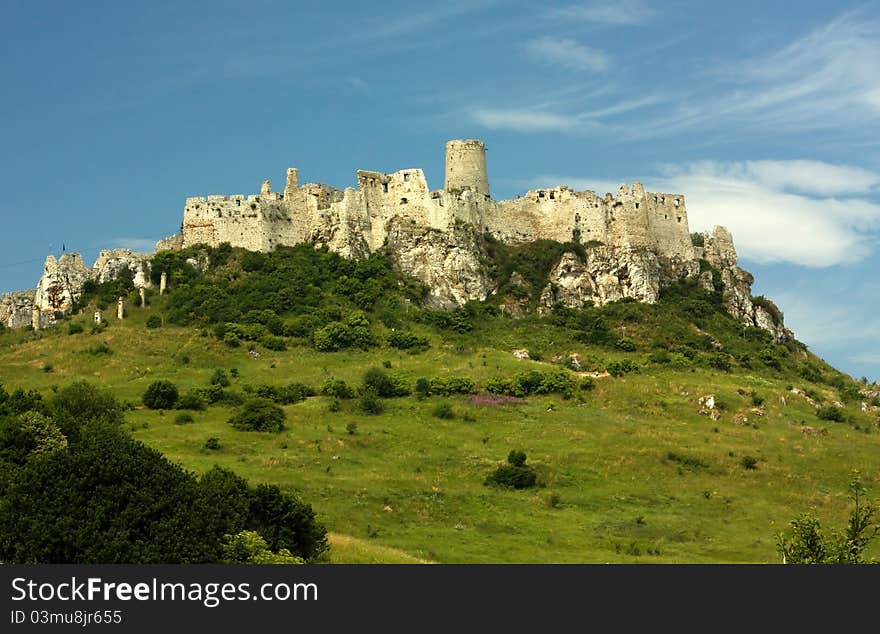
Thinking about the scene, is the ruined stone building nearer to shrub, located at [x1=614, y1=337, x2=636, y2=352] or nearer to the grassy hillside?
the grassy hillside

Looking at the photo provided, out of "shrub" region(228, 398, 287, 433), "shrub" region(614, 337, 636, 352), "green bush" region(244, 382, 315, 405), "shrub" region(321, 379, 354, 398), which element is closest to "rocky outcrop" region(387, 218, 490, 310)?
"shrub" region(614, 337, 636, 352)

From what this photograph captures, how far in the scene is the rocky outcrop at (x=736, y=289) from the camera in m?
106

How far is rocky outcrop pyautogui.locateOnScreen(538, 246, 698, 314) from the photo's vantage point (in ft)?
336

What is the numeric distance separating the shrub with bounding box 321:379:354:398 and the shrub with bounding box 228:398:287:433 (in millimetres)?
5747

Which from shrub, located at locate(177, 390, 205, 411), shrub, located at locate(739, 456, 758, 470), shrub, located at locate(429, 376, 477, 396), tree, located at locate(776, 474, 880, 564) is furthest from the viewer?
shrub, located at locate(429, 376, 477, 396)

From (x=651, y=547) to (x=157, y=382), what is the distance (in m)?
34.0

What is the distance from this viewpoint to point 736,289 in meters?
107

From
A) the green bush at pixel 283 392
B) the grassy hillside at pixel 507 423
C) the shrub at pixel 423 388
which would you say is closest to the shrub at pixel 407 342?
the grassy hillside at pixel 507 423

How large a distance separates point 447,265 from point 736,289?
23.8m

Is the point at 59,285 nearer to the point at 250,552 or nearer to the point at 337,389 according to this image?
the point at 337,389

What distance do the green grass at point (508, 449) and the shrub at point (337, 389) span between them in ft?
4.43

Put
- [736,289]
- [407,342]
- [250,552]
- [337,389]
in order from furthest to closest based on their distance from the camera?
[736,289], [407,342], [337,389], [250,552]

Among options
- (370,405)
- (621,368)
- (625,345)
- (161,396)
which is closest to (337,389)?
(370,405)

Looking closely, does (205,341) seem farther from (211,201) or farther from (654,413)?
(654,413)
